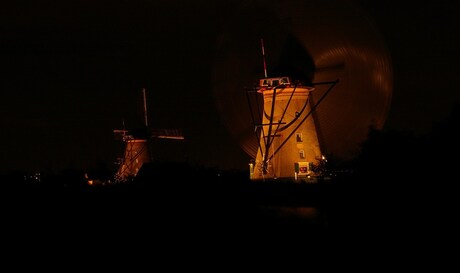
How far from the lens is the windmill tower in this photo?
4494 cm

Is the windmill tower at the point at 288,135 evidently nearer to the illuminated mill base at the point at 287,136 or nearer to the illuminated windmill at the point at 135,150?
the illuminated mill base at the point at 287,136

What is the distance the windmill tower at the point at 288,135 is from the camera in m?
44.9

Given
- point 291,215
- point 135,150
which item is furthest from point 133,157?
point 291,215

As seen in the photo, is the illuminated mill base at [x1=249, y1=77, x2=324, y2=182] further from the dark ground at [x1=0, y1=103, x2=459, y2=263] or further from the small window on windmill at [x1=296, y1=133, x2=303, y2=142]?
the dark ground at [x1=0, y1=103, x2=459, y2=263]

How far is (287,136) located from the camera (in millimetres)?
45312

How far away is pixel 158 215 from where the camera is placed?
35.2 meters

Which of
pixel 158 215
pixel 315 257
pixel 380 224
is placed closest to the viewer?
pixel 315 257

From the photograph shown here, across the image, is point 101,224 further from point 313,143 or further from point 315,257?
point 313,143

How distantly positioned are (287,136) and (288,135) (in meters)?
0.07

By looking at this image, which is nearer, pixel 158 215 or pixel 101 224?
pixel 101 224

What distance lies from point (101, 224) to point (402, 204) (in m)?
11.1

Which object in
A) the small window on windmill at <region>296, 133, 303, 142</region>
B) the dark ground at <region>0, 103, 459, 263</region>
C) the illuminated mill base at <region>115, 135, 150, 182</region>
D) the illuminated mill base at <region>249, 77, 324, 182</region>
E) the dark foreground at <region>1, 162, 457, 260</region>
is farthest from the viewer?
the illuminated mill base at <region>115, 135, 150, 182</region>

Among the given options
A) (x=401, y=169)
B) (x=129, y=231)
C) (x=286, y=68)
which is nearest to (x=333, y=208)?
(x=401, y=169)

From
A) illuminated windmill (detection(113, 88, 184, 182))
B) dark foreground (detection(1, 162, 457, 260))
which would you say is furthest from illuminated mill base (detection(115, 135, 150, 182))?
dark foreground (detection(1, 162, 457, 260))
